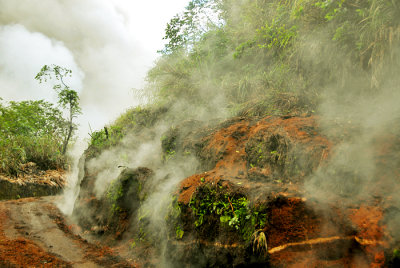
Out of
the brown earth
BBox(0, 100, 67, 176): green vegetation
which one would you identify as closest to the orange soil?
the brown earth

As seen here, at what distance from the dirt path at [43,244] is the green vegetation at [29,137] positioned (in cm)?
578

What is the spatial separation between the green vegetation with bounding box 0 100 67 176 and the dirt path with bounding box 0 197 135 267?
578 cm

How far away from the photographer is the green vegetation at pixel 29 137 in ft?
46.6

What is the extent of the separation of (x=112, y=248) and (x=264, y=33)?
Result: 659cm

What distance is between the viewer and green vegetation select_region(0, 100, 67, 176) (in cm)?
1421

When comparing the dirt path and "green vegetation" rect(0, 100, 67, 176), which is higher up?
"green vegetation" rect(0, 100, 67, 176)

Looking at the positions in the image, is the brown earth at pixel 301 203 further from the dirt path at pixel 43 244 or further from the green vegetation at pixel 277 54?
the dirt path at pixel 43 244

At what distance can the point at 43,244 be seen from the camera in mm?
6062

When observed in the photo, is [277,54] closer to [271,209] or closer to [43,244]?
[271,209]

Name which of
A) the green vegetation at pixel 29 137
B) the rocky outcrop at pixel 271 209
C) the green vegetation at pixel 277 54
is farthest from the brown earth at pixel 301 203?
the green vegetation at pixel 29 137

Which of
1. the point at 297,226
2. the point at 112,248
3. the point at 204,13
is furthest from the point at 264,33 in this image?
the point at 112,248

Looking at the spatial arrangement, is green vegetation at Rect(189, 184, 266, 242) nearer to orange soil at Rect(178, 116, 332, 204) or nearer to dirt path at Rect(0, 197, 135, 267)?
orange soil at Rect(178, 116, 332, 204)

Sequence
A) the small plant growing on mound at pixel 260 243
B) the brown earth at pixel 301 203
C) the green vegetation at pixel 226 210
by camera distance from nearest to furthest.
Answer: the brown earth at pixel 301 203 < the small plant growing on mound at pixel 260 243 < the green vegetation at pixel 226 210

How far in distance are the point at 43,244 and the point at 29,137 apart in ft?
46.0
